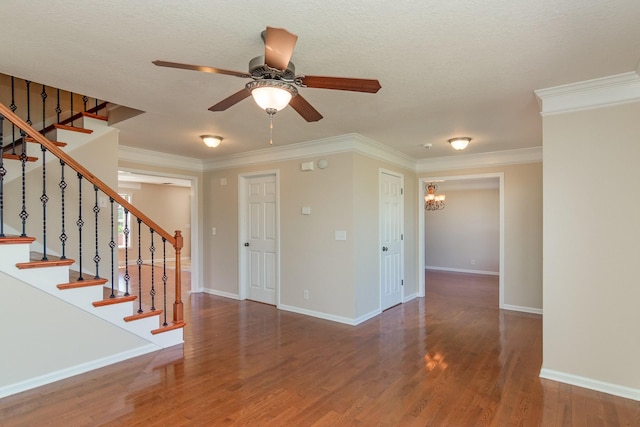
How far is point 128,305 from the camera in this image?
330cm

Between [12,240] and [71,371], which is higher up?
[12,240]

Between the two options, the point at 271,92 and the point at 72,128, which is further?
the point at 72,128

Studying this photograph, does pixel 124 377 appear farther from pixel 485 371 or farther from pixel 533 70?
pixel 533 70

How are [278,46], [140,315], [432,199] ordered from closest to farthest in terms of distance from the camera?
[278,46] < [140,315] < [432,199]

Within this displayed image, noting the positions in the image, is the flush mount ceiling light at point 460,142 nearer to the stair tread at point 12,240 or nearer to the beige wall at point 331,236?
the beige wall at point 331,236

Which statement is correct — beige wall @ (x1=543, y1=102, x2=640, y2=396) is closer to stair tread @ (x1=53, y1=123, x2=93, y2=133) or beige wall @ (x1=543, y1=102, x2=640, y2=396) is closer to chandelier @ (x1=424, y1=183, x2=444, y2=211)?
stair tread @ (x1=53, y1=123, x2=93, y2=133)

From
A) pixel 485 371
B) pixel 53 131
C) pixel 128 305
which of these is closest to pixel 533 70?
pixel 485 371

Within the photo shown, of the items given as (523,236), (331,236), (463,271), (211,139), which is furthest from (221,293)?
(463,271)

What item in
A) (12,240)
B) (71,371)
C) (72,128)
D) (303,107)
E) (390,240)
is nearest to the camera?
(303,107)

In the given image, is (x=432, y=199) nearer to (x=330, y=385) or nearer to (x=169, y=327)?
(x=330, y=385)

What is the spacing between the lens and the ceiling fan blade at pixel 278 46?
1575mm

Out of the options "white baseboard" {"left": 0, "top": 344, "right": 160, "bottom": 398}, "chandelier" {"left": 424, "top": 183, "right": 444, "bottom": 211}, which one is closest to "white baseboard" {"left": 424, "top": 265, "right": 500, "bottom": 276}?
"chandelier" {"left": 424, "top": 183, "right": 444, "bottom": 211}

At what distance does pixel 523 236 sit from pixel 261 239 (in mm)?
3969

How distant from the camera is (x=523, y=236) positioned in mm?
5102
